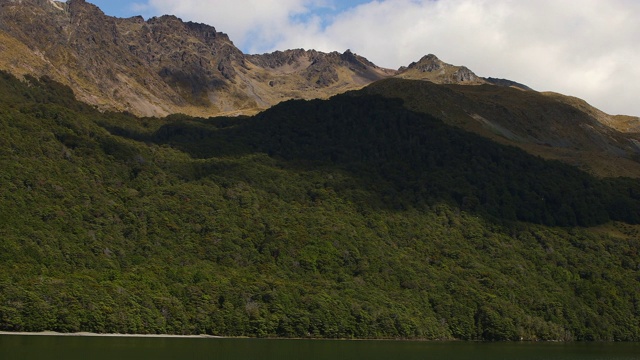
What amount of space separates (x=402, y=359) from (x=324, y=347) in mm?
27120

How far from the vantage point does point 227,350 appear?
161m

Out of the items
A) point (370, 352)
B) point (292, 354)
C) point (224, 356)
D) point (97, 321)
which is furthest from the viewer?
point (97, 321)

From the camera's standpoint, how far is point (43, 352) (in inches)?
5212

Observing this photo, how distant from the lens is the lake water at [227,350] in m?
136

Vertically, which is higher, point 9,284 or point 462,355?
point 9,284

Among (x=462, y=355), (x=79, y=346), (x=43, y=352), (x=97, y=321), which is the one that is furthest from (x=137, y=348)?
(x=462, y=355)

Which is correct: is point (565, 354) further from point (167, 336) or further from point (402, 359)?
point (167, 336)

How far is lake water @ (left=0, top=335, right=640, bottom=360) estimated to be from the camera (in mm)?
136375

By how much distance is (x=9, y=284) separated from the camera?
184 metres

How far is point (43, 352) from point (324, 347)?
222ft

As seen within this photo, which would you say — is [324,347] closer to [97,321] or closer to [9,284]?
[97,321]

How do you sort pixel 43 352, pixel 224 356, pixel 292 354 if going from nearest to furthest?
pixel 43 352 < pixel 224 356 < pixel 292 354

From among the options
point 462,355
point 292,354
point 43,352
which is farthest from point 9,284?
point 462,355

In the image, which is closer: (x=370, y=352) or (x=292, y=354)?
(x=292, y=354)
